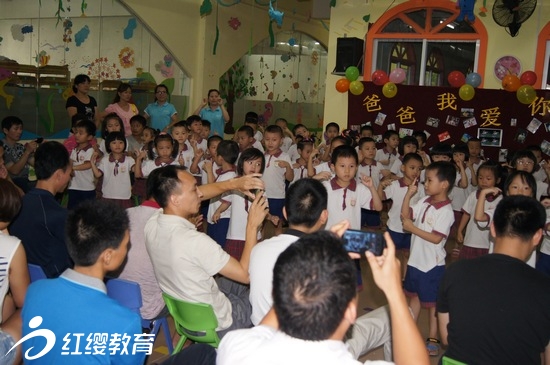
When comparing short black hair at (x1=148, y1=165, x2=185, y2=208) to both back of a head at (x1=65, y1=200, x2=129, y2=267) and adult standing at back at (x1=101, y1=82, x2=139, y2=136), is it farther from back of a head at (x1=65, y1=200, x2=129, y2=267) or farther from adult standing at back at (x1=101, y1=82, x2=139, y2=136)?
adult standing at back at (x1=101, y1=82, x2=139, y2=136)

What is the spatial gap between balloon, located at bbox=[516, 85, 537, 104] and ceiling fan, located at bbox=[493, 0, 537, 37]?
2.42ft

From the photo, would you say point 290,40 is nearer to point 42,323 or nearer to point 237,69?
point 237,69

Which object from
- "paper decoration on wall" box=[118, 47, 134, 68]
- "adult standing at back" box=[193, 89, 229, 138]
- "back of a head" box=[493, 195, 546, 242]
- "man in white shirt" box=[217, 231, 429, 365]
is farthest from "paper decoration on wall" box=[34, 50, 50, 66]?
"man in white shirt" box=[217, 231, 429, 365]

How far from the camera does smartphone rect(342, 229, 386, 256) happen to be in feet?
5.24

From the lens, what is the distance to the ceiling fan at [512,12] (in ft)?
24.4

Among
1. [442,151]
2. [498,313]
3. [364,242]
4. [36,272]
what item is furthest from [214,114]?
[364,242]

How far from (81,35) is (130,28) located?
3.23 ft

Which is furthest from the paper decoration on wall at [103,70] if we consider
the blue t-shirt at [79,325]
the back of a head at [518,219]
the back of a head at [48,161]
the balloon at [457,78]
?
the back of a head at [518,219]

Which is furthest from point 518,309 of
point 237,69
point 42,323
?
point 237,69

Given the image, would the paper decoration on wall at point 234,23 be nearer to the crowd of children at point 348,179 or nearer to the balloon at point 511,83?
the crowd of children at point 348,179

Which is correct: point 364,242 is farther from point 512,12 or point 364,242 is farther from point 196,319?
point 512,12

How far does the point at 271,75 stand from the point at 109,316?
38.2ft

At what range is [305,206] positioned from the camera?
8.83 ft

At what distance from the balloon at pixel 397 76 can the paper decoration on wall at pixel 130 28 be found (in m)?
4.08
